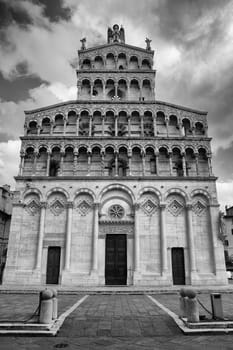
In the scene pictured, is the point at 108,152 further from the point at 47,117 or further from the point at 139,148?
the point at 47,117

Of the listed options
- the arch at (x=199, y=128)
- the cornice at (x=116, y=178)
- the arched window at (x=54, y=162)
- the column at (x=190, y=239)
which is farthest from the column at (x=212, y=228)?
the arched window at (x=54, y=162)

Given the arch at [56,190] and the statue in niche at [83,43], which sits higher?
the statue in niche at [83,43]

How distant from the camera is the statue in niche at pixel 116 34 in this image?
107 feet

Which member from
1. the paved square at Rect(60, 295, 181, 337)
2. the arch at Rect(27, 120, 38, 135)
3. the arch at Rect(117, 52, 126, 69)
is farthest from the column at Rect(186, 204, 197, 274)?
the arch at Rect(117, 52, 126, 69)

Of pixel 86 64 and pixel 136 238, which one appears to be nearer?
pixel 136 238

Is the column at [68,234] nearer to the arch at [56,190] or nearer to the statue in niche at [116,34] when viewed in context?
the arch at [56,190]

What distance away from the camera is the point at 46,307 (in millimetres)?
8469

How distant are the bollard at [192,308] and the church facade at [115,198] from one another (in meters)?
12.7

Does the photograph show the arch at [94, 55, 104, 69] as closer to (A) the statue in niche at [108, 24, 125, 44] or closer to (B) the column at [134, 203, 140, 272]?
(A) the statue in niche at [108, 24, 125, 44]

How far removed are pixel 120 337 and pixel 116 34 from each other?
33159 mm

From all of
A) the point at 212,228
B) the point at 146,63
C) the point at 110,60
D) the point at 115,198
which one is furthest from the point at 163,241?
the point at 110,60

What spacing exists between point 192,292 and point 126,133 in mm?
18450

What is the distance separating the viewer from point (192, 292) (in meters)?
8.95

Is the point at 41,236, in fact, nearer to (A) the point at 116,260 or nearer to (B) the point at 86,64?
(A) the point at 116,260
